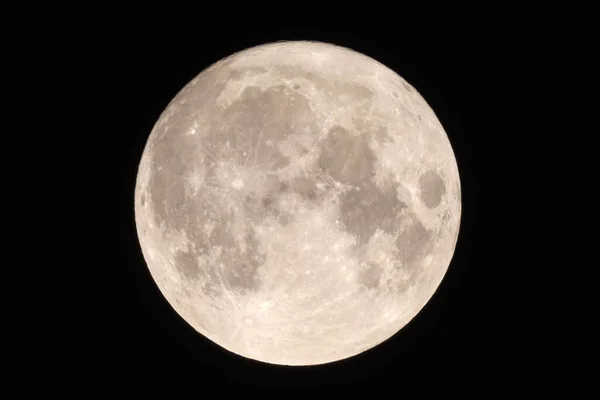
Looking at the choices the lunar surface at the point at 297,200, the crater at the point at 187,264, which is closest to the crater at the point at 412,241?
the lunar surface at the point at 297,200

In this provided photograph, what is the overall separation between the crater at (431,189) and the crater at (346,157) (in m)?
0.60

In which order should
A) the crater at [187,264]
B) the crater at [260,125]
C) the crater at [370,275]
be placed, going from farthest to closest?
the crater at [187,264] < the crater at [370,275] < the crater at [260,125]

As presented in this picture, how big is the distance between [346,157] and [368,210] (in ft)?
1.56

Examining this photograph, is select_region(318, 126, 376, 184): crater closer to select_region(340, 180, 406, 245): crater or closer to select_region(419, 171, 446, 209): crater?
select_region(340, 180, 406, 245): crater

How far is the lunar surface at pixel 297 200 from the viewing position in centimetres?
528

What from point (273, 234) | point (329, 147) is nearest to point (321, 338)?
point (273, 234)

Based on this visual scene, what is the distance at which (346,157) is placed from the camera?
532 centimetres

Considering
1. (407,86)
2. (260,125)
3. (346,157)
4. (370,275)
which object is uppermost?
(407,86)

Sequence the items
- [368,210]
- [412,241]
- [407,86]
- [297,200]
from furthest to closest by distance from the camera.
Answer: [407,86] → [412,241] → [368,210] → [297,200]

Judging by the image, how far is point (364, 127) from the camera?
545cm

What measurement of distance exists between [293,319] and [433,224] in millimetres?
1510

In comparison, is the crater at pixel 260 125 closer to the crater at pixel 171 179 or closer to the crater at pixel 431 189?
the crater at pixel 171 179

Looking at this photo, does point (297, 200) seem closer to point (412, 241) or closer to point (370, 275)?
point (370, 275)

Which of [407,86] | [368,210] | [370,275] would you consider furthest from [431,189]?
[407,86]
